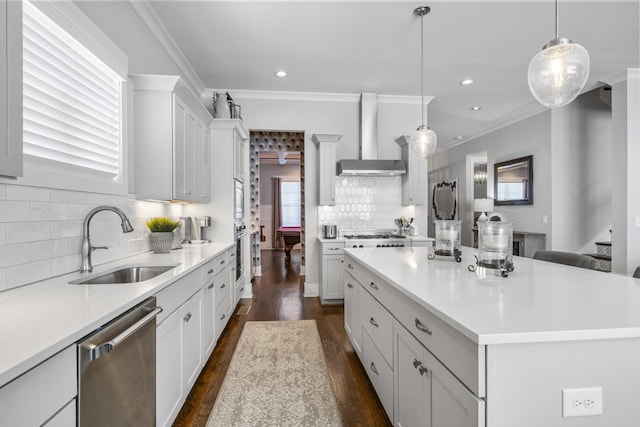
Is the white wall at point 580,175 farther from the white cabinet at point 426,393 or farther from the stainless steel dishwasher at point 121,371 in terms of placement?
the stainless steel dishwasher at point 121,371

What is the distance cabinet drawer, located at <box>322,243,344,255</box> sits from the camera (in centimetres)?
420

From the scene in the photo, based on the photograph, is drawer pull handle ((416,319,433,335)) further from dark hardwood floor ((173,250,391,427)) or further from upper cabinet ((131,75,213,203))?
upper cabinet ((131,75,213,203))

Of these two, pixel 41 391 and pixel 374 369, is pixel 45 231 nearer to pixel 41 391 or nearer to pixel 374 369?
pixel 41 391

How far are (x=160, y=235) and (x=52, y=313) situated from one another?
1.71m

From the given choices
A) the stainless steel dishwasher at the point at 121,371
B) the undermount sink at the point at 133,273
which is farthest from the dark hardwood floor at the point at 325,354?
the undermount sink at the point at 133,273

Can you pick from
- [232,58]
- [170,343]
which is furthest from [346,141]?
[170,343]

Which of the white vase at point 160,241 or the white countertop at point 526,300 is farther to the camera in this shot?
the white vase at point 160,241

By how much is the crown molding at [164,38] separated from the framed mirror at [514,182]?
5.36 meters

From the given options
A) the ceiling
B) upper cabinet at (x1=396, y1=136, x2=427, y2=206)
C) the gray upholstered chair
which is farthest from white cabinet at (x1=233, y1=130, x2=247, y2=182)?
the gray upholstered chair

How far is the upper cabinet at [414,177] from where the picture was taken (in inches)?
179

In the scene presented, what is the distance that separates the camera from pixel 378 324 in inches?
75.0

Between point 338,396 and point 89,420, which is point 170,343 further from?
point 338,396

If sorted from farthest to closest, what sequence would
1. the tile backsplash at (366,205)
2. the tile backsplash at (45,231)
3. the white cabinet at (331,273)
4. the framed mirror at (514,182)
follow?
the framed mirror at (514,182)
the tile backsplash at (366,205)
the white cabinet at (331,273)
the tile backsplash at (45,231)

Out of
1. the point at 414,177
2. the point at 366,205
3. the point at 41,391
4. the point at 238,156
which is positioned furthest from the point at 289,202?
the point at 41,391
